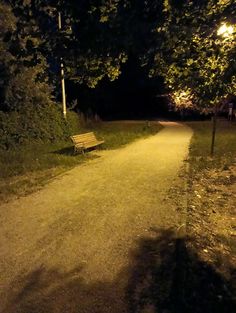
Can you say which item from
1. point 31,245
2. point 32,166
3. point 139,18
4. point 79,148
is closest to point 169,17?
point 139,18

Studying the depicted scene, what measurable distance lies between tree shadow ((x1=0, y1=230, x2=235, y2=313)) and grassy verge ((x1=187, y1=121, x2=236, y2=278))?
1.43ft

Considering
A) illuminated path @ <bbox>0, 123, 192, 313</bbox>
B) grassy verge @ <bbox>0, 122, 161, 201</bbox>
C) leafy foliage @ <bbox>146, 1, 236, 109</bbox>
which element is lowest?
grassy verge @ <bbox>0, 122, 161, 201</bbox>

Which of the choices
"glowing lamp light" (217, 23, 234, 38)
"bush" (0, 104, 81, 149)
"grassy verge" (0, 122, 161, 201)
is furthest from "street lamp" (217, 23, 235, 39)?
"bush" (0, 104, 81, 149)

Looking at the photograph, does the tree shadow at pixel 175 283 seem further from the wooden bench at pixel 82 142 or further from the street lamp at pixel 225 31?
the wooden bench at pixel 82 142

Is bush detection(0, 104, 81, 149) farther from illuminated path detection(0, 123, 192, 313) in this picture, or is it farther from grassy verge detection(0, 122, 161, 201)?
illuminated path detection(0, 123, 192, 313)

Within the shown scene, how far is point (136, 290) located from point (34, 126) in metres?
15.4

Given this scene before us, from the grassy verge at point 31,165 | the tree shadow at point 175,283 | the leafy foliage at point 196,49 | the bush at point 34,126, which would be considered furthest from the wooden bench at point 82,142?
the leafy foliage at point 196,49

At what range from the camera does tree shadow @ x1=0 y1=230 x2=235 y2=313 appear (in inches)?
160

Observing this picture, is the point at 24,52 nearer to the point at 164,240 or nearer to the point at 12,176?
the point at 164,240

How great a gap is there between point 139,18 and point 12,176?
27.8 feet

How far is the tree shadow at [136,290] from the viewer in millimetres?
4070

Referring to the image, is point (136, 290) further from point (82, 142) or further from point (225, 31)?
point (82, 142)

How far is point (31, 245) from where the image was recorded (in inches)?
229

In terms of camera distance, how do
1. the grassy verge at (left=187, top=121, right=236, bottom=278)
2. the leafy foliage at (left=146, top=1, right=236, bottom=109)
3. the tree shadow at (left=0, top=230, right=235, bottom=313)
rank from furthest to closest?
the grassy verge at (left=187, top=121, right=236, bottom=278) → the tree shadow at (left=0, top=230, right=235, bottom=313) → the leafy foliage at (left=146, top=1, right=236, bottom=109)
